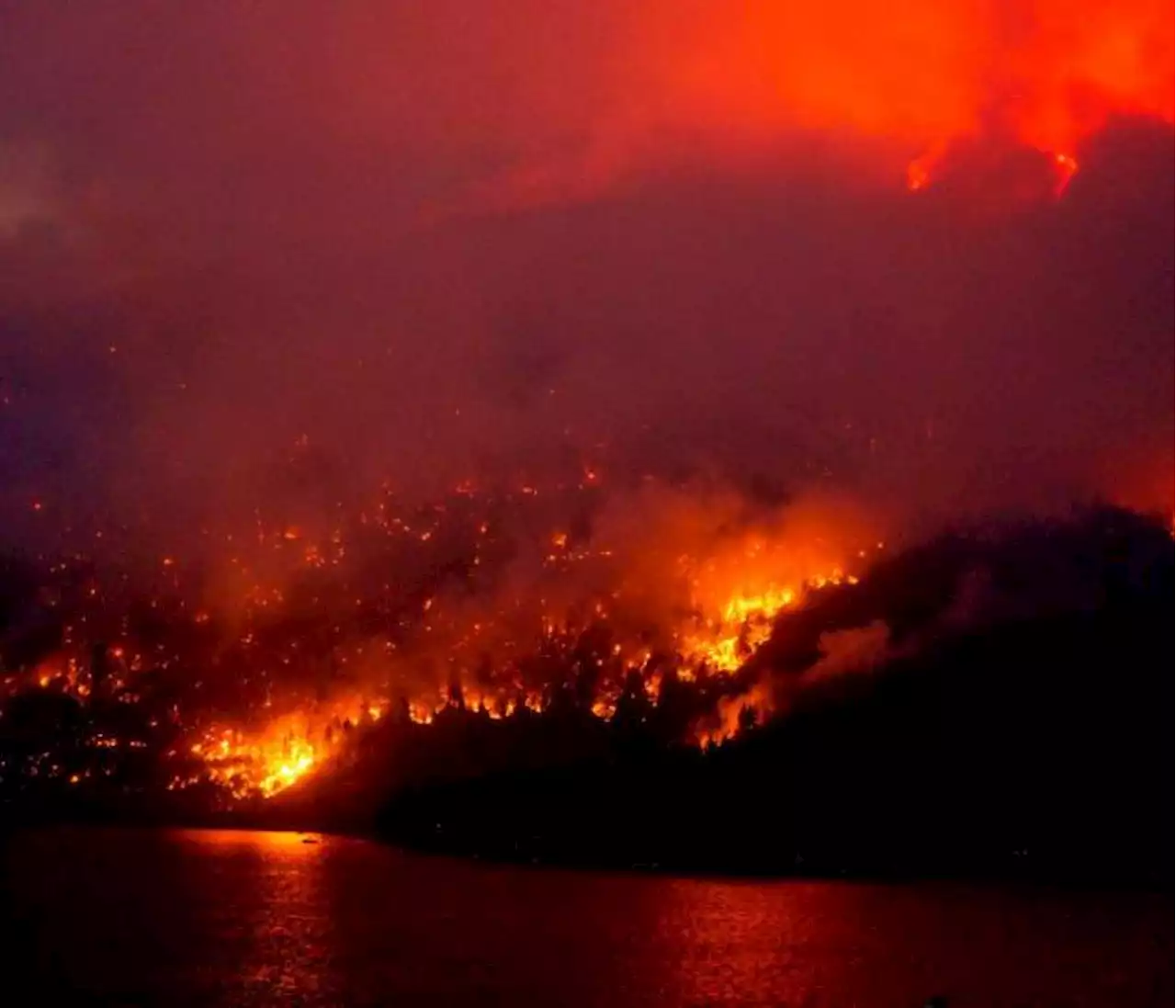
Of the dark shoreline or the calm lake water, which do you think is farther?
the dark shoreline

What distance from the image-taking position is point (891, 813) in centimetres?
11175

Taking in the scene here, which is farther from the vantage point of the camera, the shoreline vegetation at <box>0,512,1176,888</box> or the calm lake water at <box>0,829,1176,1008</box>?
the shoreline vegetation at <box>0,512,1176,888</box>

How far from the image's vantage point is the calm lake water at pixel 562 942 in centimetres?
3953

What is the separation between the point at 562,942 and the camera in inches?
2025

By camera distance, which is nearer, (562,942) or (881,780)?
(562,942)

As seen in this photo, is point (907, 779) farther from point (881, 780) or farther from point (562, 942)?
point (562, 942)

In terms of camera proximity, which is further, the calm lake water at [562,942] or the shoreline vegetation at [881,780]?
the shoreline vegetation at [881,780]

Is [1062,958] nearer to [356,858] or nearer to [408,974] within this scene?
[408,974]

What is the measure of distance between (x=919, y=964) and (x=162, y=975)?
24993 mm

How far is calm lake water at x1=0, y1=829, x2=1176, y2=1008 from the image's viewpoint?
130ft

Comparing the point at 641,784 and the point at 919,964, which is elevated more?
the point at 641,784

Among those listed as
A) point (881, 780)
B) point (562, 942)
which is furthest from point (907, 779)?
point (562, 942)

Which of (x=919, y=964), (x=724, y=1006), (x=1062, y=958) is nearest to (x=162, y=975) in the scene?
(x=724, y=1006)

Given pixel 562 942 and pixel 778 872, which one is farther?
pixel 778 872
